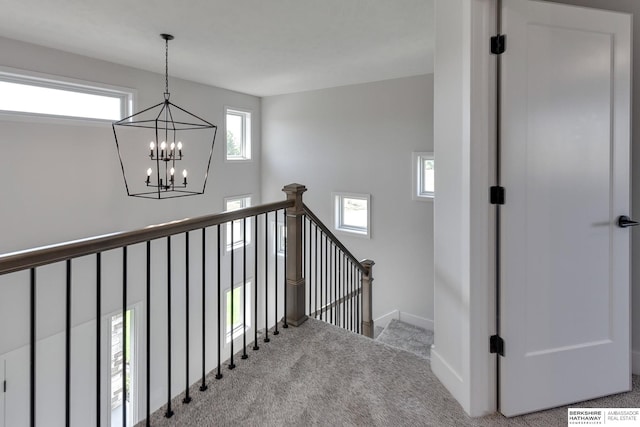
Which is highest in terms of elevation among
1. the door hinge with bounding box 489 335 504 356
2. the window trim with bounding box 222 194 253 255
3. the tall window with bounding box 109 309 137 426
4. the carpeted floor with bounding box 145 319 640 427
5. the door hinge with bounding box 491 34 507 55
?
the door hinge with bounding box 491 34 507 55

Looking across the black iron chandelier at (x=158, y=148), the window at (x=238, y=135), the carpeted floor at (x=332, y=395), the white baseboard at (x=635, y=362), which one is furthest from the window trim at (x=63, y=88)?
the white baseboard at (x=635, y=362)

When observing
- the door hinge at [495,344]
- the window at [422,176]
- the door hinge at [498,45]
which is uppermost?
the door hinge at [498,45]

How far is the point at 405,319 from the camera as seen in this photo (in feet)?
17.7

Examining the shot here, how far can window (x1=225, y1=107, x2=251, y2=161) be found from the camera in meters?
6.42

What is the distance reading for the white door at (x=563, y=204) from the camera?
1.70 m

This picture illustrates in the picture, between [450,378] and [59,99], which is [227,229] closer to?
[59,99]

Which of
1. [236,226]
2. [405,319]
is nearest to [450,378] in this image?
[405,319]

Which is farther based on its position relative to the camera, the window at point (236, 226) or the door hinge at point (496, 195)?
the window at point (236, 226)

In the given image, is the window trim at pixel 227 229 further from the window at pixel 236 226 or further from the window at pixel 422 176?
the window at pixel 422 176

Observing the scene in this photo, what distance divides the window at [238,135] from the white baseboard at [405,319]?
3770mm

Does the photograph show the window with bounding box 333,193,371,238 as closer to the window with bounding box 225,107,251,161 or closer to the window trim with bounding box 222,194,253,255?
the window trim with bounding box 222,194,253,255

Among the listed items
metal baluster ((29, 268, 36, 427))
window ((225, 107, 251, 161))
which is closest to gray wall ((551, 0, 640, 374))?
metal baluster ((29, 268, 36, 427))

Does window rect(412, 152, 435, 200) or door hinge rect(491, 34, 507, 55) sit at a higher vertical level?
door hinge rect(491, 34, 507, 55)

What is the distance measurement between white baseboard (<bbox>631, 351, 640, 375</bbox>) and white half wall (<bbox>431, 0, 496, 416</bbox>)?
106cm
